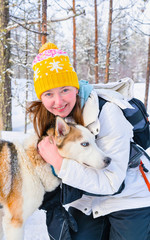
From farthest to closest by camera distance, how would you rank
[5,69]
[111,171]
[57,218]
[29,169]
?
1. [5,69]
2. [57,218]
3. [29,169]
4. [111,171]

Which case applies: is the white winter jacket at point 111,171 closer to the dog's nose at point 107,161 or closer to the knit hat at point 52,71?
the dog's nose at point 107,161

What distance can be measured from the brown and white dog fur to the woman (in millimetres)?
91

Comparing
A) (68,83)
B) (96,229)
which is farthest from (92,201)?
(68,83)

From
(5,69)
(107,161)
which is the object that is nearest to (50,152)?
(107,161)

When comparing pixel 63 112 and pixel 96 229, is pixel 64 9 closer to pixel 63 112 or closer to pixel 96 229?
pixel 63 112

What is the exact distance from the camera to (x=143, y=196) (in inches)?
66.6

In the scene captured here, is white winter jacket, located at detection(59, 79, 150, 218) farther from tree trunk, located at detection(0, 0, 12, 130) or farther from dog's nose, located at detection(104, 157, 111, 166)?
tree trunk, located at detection(0, 0, 12, 130)

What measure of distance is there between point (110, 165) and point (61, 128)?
1.73 ft

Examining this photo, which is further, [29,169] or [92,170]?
[29,169]

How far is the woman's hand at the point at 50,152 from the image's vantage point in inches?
64.1

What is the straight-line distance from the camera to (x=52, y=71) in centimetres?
178

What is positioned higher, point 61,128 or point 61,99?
point 61,99

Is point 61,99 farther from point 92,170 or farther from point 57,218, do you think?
point 57,218

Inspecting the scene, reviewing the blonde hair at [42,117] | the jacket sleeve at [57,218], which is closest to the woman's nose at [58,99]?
the blonde hair at [42,117]
